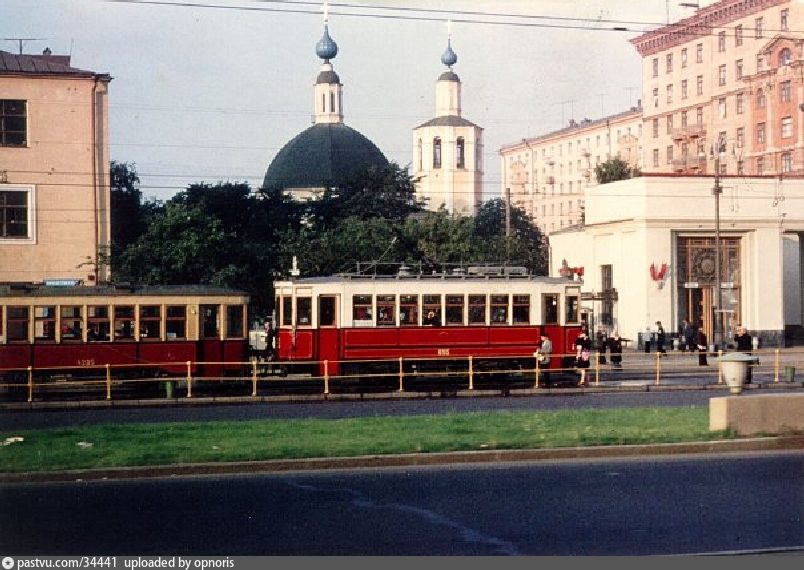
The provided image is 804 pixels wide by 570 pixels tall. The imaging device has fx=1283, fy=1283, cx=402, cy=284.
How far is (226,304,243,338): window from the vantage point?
3603 centimetres

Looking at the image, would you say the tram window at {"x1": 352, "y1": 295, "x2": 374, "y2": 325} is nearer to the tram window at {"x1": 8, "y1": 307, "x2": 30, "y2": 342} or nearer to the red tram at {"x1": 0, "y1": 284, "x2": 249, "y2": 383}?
the red tram at {"x1": 0, "y1": 284, "x2": 249, "y2": 383}

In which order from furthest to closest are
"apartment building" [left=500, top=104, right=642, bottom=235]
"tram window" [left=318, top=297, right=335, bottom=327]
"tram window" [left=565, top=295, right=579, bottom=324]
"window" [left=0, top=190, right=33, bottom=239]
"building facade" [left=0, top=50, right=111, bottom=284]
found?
"apartment building" [left=500, top=104, right=642, bottom=235] < "building facade" [left=0, top=50, right=111, bottom=284] < "window" [left=0, top=190, right=33, bottom=239] < "tram window" [left=565, top=295, right=579, bottom=324] < "tram window" [left=318, top=297, right=335, bottom=327]

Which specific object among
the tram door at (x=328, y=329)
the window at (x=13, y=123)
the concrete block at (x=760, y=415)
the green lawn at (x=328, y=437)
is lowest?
the green lawn at (x=328, y=437)

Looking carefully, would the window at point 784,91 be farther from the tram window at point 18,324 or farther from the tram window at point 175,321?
the tram window at point 18,324

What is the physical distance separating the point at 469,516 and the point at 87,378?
23.4m

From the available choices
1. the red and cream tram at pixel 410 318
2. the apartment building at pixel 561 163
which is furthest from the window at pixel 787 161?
the red and cream tram at pixel 410 318

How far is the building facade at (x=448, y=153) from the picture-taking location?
133 meters

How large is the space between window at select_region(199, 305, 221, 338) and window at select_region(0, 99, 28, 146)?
19809 millimetres

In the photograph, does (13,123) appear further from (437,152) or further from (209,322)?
(437,152)

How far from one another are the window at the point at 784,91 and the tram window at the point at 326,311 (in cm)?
5167

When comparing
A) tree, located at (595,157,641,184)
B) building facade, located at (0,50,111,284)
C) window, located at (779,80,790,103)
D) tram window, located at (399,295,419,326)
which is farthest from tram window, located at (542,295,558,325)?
tree, located at (595,157,641,184)

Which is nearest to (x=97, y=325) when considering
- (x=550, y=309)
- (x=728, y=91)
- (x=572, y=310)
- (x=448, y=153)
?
(x=550, y=309)

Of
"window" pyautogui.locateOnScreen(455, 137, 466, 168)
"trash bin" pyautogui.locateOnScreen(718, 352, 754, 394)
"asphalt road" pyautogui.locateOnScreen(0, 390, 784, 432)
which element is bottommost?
"asphalt road" pyautogui.locateOnScreen(0, 390, 784, 432)

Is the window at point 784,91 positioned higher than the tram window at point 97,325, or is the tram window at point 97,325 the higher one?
the window at point 784,91
